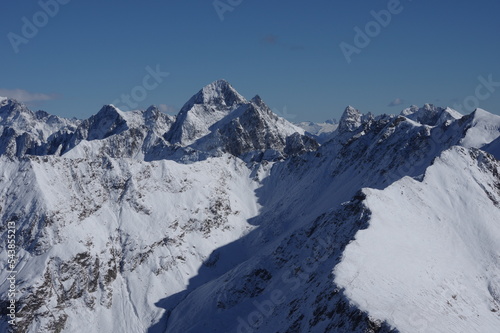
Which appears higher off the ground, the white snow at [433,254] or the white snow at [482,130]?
the white snow at [482,130]

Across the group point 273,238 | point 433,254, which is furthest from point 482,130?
point 433,254

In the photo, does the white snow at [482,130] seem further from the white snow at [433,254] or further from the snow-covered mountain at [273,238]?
the white snow at [433,254]

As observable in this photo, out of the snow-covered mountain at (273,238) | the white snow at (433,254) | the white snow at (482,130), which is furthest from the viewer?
the white snow at (482,130)

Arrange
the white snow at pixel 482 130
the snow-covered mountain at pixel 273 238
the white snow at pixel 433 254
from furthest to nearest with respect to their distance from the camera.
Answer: the white snow at pixel 482 130 → the snow-covered mountain at pixel 273 238 → the white snow at pixel 433 254

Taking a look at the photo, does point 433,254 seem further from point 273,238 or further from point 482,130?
point 482,130

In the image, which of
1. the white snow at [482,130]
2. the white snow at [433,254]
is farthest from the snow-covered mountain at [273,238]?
the white snow at [482,130]

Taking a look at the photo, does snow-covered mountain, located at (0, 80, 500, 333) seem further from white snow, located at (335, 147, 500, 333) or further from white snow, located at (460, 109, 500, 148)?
white snow, located at (460, 109, 500, 148)

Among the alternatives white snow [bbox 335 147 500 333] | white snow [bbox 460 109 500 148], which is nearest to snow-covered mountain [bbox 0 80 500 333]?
white snow [bbox 335 147 500 333]

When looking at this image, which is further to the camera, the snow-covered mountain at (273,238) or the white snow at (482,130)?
the white snow at (482,130)

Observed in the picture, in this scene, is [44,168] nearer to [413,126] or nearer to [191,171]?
[191,171]
